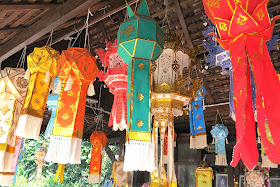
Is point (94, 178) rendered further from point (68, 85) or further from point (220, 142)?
point (68, 85)

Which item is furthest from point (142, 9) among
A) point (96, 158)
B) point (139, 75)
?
point (96, 158)

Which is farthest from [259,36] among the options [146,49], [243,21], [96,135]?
[96,135]

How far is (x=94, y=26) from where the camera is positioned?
5691 mm

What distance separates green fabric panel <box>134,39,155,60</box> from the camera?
2683mm

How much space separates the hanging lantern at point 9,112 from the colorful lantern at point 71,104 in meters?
1.09

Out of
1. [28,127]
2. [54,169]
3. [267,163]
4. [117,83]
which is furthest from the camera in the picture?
[54,169]

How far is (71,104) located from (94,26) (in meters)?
3.02

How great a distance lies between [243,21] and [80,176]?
11.0 meters

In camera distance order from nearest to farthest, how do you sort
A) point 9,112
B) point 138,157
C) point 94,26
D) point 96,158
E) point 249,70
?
1. point 249,70
2. point 138,157
3. point 9,112
4. point 94,26
5. point 96,158

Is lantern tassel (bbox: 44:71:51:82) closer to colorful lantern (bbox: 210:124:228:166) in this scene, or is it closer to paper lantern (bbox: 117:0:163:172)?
paper lantern (bbox: 117:0:163:172)

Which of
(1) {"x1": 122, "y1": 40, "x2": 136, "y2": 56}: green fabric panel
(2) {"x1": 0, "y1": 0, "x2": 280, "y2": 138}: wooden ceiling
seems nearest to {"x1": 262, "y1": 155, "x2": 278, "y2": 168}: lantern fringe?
(2) {"x1": 0, "y1": 0, "x2": 280, "y2": 138}: wooden ceiling

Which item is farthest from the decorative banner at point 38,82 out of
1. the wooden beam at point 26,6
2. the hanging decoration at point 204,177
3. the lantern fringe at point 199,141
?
the hanging decoration at point 204,177

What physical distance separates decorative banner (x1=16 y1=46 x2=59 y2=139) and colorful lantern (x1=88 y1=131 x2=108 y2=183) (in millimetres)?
3207

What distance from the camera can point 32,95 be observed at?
130 inches
